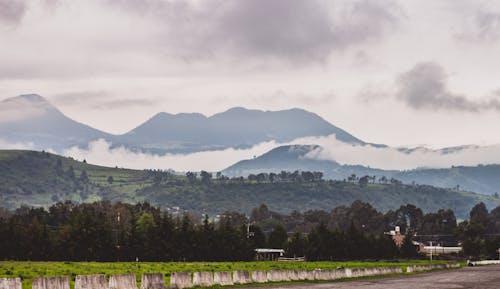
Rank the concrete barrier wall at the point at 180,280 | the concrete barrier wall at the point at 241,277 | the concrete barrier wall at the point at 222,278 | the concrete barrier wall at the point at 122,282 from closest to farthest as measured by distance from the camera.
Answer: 1. the concrete barrier wall at the point at 122,282
2. the concrete barrier wall at the point at 180,280
3. the concrete barrier wall at the point at 222,278
4. the concrete barrier wall at the point at 241,277

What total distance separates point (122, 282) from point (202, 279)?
9727 mm

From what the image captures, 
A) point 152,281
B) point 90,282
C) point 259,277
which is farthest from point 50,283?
point 259,277

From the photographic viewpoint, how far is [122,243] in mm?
144500

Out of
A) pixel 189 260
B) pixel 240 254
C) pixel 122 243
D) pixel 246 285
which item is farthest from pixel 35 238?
pixel 246 285

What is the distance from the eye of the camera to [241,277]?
60312 millimetres

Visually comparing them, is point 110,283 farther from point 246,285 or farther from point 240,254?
point 240,254

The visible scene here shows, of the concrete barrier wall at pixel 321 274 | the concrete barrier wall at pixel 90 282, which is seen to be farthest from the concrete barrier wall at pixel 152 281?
the concrete barrier wall at pixel 321 274

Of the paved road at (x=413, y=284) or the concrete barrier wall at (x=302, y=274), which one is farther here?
the concrete barrier wall at (x=302, y=274)

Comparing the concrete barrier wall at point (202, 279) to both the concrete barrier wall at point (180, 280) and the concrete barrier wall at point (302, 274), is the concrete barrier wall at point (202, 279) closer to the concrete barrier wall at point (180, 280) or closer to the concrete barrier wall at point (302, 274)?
the concrete barrier wall at point (180, 280)

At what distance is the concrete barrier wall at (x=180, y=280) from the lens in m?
50.4

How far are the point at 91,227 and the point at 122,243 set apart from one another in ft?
22.3

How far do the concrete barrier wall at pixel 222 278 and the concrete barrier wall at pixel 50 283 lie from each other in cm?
1684

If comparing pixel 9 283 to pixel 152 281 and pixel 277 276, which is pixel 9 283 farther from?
pixel 277 276

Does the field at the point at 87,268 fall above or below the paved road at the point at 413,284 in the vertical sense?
above
